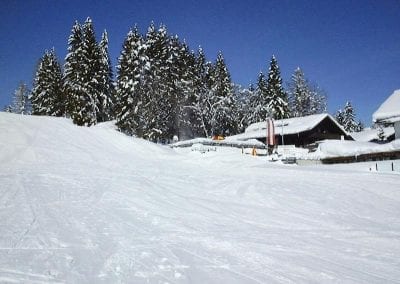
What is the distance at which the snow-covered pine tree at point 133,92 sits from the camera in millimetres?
49156

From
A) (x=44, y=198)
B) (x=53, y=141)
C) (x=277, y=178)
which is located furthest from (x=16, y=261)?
(x=53, y=141)

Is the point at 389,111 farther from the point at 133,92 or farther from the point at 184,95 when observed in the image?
the point at 184,95

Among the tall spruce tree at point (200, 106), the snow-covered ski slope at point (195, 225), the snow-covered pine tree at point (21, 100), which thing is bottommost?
the snow-covered ski slope at point (195, 225)

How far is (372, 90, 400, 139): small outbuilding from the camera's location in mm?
33481

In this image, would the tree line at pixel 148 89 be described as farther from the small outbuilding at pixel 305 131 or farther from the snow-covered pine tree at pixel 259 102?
the small outbuilding at pixel 305 131

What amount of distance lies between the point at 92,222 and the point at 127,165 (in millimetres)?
12397

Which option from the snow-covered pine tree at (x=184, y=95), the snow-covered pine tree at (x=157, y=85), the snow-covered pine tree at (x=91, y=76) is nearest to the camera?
the snow-covered pine tree at (x=91, y=76)

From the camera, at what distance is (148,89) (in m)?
51.2

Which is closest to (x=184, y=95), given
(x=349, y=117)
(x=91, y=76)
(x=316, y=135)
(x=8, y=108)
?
(x=91, y=76)

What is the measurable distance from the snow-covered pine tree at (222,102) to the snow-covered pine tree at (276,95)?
6.21m

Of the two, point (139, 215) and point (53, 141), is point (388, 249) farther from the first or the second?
point (53, 141)

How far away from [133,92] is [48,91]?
1440cm

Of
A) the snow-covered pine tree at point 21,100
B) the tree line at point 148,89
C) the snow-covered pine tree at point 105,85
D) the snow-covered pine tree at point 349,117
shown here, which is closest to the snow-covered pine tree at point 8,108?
the snow-covered pine tree at point 21,100

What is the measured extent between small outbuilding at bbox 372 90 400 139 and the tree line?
83.1 feet
